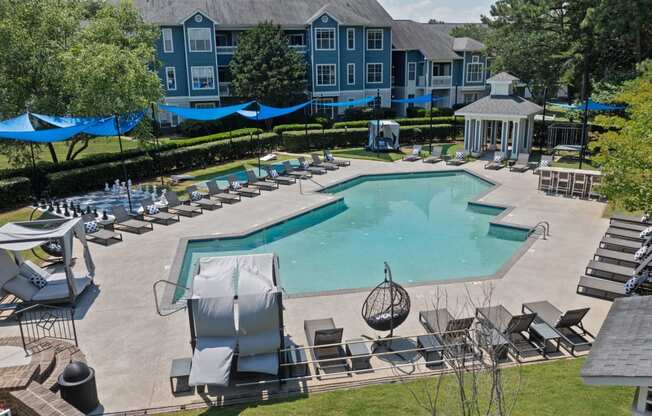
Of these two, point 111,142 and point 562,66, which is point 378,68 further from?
point 111,142

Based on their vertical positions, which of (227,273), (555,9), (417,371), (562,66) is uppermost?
(555,9)

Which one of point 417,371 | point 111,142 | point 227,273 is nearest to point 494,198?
point 417,371

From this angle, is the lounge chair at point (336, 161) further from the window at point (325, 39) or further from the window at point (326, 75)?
the window at point (325, 39)

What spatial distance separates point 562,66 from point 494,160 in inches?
378

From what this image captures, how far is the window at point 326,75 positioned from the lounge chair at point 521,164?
2133cm

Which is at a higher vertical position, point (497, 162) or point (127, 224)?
point (497, 162)

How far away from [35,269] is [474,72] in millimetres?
47523

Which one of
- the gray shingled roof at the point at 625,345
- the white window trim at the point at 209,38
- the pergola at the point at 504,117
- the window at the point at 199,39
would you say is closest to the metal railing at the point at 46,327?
the gray shingled roof at the point at 625,345

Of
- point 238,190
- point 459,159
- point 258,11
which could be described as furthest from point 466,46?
point 238,190

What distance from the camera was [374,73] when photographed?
47250 mm

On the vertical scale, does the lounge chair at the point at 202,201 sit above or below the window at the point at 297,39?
below

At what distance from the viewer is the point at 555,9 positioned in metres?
32.4

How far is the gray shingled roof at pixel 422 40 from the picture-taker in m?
49.2

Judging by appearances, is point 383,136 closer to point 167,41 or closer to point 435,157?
point 435,157
